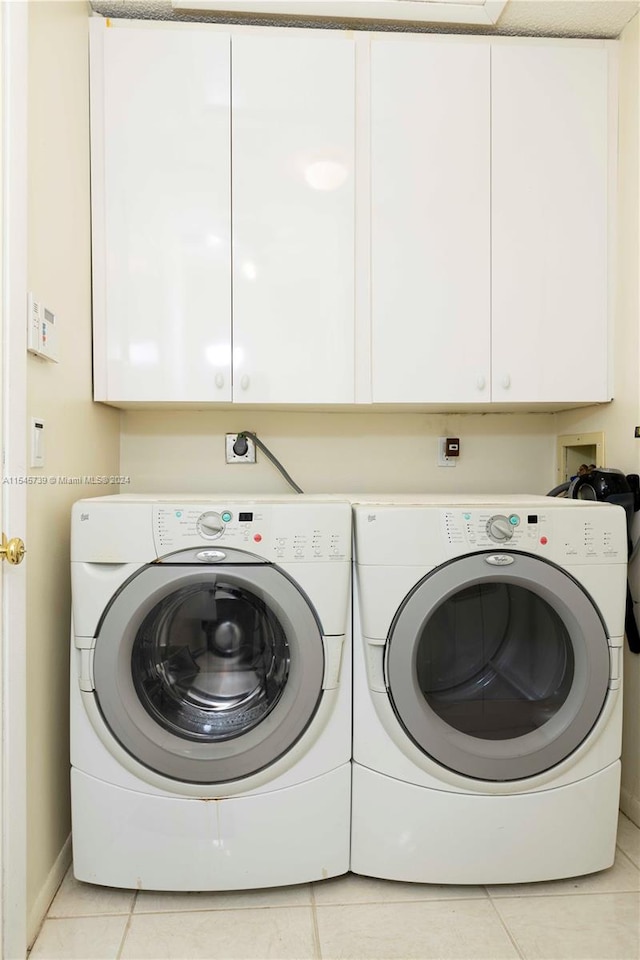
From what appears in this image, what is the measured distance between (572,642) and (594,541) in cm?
26

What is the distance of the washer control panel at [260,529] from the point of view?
4.47 feet

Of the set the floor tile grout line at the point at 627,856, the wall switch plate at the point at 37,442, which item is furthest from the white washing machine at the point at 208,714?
the floor tile grout line at the point at 627,856

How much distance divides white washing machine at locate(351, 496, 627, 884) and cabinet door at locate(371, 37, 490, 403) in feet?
1.78

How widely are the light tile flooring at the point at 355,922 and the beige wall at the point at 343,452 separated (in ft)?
3.96

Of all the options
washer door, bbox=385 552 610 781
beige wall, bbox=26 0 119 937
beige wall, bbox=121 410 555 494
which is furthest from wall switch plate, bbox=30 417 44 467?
washer door, bbox=385 552 610 781

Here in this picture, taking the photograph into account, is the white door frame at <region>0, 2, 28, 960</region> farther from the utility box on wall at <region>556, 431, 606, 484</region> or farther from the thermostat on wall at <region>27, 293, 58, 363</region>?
the utility box on wall at <region>556, 431, 606, 484</region>

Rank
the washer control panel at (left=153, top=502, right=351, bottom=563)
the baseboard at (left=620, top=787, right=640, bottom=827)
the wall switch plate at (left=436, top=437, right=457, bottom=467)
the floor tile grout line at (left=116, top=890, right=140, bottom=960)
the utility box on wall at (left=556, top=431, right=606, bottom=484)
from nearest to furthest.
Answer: the floor tile grout line at (left=116, top=890, right=140, bottom=960) → the washer control panel at (left=153, top=502, right=351, bottom=563) → the baseboard at (left=620, top=787, right=640, bottom=827) → the utility box on wall at (left=556, top=431, right=606, bottom=484) → the wall switch plate at (left=436, top=437, right=457, bottom=467)

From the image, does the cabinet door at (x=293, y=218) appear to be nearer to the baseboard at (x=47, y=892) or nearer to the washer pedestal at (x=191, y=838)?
the washer pedestal at (x=191, y=838)

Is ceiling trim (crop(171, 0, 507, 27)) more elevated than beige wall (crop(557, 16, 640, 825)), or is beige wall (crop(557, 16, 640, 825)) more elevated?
ceiling trim (crop(171, 0, 507, 27))

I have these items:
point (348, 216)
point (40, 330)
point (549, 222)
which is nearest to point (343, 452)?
point (348, 216)

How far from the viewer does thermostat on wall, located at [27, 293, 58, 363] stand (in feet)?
4.21

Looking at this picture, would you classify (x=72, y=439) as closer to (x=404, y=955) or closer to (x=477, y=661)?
(x=477, y=661)

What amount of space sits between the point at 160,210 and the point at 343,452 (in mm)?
995

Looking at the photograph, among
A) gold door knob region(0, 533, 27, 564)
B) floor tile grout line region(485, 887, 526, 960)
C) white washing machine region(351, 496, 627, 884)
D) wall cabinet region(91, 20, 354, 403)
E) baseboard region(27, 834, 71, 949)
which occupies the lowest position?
floor tile grout line region(485, 887, 526, 960)
